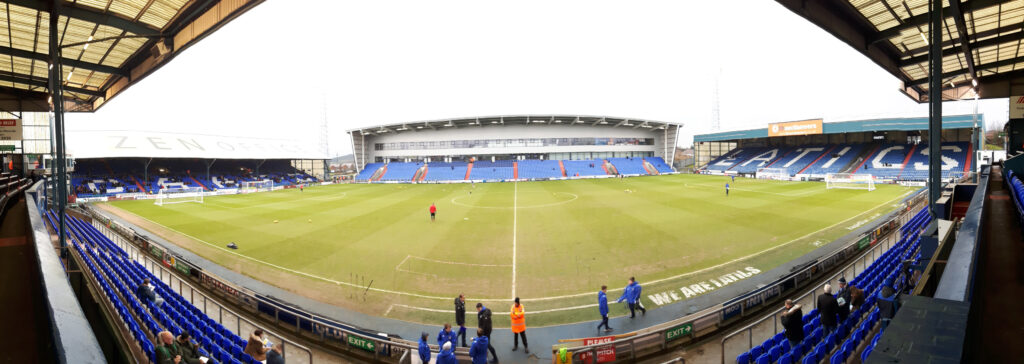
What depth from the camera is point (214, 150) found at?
4853 cm

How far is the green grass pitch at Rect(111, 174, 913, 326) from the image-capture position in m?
11.0

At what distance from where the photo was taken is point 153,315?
26.1 feet

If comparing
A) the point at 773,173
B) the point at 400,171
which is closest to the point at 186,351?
the point at 773,173

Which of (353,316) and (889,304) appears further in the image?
(353,316)

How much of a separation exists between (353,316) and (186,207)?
31516 millimetres

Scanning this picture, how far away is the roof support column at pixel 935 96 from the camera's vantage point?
740cm

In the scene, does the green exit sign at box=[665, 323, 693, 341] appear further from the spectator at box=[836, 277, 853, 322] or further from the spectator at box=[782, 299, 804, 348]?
the spectator at box=[836, 277, 853, 322]

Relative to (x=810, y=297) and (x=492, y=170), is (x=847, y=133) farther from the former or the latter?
(x=810, y=297)

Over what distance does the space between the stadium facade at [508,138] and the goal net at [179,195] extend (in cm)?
2694

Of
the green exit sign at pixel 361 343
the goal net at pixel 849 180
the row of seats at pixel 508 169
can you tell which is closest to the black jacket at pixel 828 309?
the green exit sign at pixel 361 343

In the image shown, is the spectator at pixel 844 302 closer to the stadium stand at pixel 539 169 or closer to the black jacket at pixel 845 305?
the black jacket at pixel 845 305

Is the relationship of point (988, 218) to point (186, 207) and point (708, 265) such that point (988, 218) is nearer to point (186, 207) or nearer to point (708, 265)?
point (708, 265)

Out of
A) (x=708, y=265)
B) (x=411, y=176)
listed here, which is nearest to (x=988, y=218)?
(x=708, y=265)

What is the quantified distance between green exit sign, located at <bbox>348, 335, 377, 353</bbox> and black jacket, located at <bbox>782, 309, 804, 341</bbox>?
758cm
